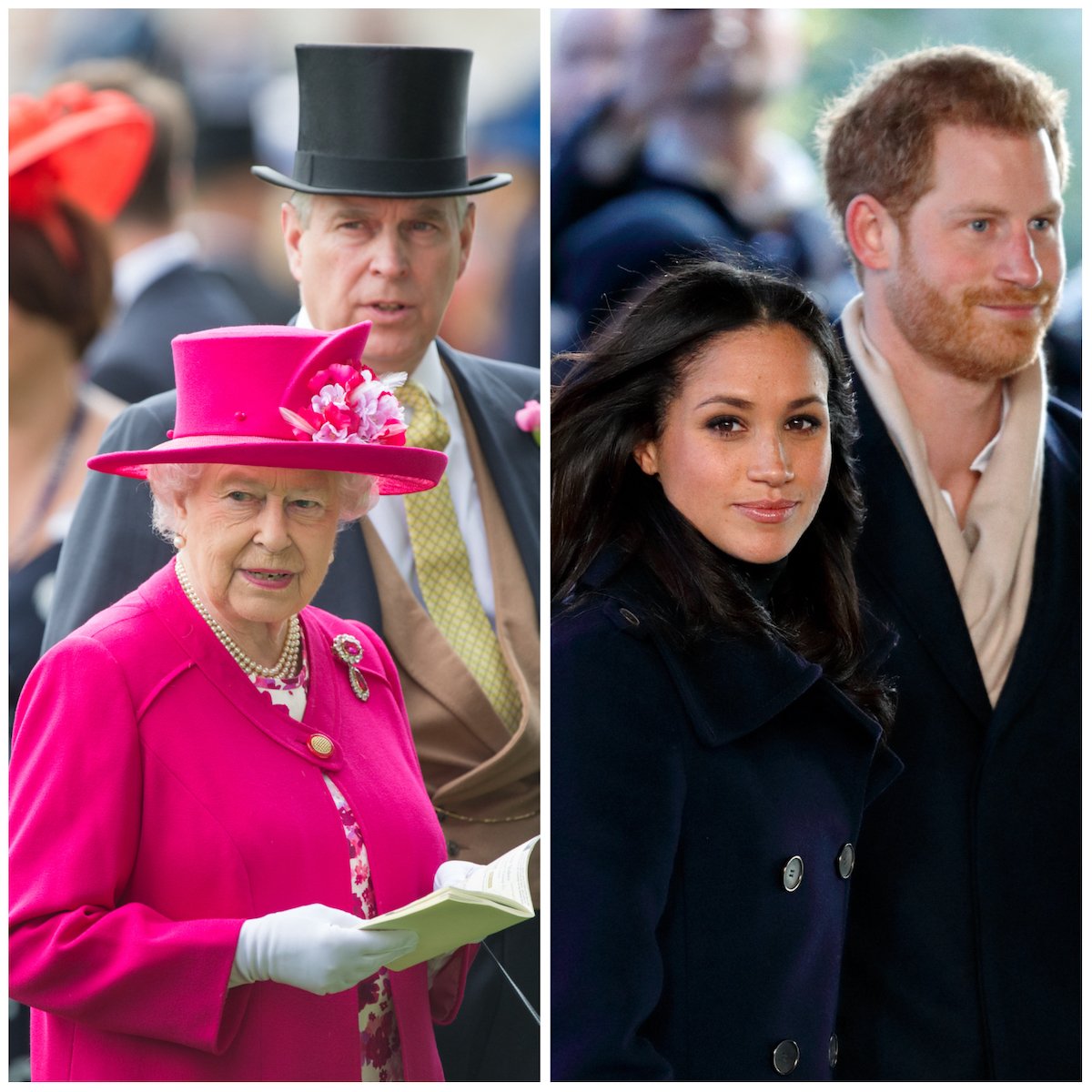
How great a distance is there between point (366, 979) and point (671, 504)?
40.4 inches

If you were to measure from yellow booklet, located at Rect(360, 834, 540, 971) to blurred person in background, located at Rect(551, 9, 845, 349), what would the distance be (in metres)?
1.15

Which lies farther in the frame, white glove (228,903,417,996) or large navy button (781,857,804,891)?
large navy button (781,857,804,891)

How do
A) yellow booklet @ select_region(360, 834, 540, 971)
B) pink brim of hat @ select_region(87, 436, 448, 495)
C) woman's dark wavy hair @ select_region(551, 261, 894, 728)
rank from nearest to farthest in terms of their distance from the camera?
1. yellow booklet @ select_region(360, 834, 540, 971)
2. pink brim of hat @ select_region(87, 436, 448, 495)
3. woman's dark wavy hair @ select_region(551, 261, 894, 728)

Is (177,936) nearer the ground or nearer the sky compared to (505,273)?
nearer the ground

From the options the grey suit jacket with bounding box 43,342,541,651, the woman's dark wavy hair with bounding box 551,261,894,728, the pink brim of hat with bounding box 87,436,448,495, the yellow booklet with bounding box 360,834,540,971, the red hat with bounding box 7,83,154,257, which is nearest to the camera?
the yellow booklet with bounding box 360,834,540,971

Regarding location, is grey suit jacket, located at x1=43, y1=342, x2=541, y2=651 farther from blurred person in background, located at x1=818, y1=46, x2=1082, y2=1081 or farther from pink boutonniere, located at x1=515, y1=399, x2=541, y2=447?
blurred person in background, located at x1=818, y1=46, x2=1082, y2=1081

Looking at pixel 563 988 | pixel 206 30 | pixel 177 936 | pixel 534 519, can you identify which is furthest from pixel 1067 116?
pixel 177 936

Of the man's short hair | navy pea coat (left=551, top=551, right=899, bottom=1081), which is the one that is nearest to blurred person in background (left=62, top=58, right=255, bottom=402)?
navy pea coat (left=551, top=551, right=899, bottom=1081)

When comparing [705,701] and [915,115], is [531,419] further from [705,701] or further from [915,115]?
[915,115]

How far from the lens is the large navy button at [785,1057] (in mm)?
2727

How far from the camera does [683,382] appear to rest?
→ 281 cm

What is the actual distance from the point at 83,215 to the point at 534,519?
3.74 feet

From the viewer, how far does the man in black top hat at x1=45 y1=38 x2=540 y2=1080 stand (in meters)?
3.06

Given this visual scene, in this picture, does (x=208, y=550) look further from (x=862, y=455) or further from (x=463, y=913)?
(x=862, y=455)
